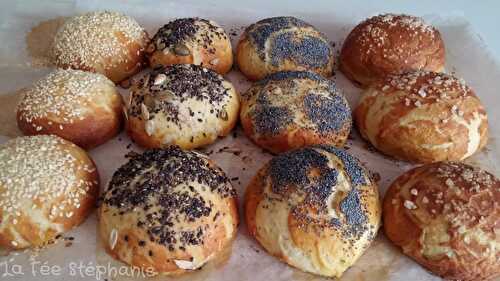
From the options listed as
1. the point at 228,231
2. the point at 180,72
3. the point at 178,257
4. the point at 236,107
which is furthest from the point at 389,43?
the point at 178,257

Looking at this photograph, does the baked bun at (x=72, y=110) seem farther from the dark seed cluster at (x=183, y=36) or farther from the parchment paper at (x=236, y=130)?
the dark seed cluster at (x=183, y=36)

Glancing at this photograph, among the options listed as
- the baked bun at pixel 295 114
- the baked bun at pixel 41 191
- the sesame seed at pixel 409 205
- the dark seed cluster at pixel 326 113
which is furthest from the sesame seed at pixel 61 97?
the sesame seed at pixel 409 205

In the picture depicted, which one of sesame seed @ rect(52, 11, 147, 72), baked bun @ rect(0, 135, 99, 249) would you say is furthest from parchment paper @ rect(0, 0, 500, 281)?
sesame seed @ rect(52, 11, 147, 72)

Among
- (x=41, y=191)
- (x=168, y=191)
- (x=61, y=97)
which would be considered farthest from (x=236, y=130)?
(x=41, y=191)

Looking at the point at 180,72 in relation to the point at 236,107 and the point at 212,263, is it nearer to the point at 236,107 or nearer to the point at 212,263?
the point at 236,107

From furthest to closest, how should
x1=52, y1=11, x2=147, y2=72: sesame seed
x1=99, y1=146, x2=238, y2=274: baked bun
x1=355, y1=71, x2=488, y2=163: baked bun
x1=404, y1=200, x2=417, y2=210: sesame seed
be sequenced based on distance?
x1=52, y1=11, x2=147, y2=72: sesame seed → x1=355, y1=71, x2=488, y2=163: baked bun → x1=404, y1=200, x2=417, y2=210: sesame seed → x1=99, y1=146, x2=238, y2=274: baked bun

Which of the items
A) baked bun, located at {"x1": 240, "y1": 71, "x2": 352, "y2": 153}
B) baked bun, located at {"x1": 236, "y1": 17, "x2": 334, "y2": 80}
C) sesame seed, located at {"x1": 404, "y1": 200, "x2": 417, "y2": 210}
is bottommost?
sesame seed, located at {"x1": 404, "y1": 200, "x2": 417, "y2": 210}

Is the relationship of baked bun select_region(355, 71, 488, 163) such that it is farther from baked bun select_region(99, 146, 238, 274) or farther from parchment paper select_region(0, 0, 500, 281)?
baked bun select_region(99, 146, 238, 274)
